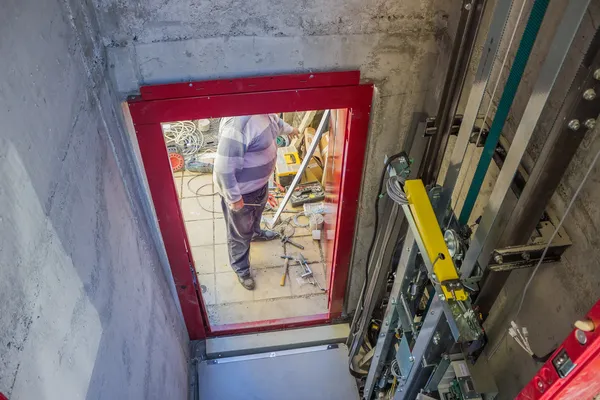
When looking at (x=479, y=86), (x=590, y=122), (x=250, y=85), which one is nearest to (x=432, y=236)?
(x=479, y=86)

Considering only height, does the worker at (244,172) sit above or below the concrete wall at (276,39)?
above

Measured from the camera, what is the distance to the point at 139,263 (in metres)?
2.62

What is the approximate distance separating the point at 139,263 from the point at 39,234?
3.87ft

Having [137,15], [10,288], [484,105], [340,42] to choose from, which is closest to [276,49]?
[340,42]

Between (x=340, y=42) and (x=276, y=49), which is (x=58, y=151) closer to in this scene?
(x=276, y=49)

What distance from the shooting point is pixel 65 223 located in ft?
5.44

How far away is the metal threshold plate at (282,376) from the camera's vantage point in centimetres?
376

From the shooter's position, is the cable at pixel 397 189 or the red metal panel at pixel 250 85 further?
the red metal panel at pixel 250 85

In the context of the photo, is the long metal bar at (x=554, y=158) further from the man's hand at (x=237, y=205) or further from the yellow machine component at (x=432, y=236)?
the man's hand at (x=237, y=205)

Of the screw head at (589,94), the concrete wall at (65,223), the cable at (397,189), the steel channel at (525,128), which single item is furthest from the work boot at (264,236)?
the screw head at (589,94)

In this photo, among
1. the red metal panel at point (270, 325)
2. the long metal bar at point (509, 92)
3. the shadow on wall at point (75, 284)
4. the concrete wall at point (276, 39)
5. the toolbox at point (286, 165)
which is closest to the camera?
the shadow on wall at point (75, 284)

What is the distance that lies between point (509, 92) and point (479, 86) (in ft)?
0.50

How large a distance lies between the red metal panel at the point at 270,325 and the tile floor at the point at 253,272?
0.32 feet

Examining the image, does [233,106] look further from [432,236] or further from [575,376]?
[575,376]
